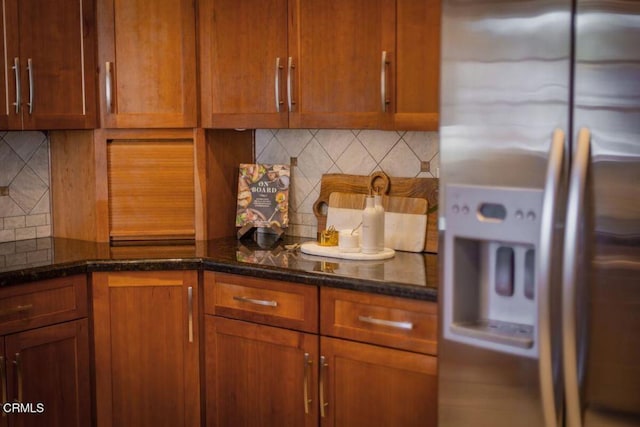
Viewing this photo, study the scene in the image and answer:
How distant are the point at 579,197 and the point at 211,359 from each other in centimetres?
168

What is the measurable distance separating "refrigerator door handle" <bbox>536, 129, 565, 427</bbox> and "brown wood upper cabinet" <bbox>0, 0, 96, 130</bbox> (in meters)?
2.06

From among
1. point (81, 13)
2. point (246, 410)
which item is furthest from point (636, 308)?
point (81, 13)

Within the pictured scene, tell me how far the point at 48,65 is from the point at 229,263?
3.49ft

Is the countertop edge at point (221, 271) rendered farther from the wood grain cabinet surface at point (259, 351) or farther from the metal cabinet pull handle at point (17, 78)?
the metal cabinet pull handle at point (17, 78)

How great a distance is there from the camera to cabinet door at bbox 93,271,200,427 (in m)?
3.17

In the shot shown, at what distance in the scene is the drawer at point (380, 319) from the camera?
8.56 ft

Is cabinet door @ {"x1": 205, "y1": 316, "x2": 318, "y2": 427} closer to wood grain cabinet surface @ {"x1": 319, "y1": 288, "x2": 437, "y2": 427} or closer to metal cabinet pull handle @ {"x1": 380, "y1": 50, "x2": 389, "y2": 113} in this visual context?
wood grain cabinet surface @ {"x1": 319, "y1": 288, "x2": 437, "y2": 427}

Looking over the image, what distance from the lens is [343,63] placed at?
10.2ft

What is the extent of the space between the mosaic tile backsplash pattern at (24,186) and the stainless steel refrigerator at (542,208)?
2107 mm

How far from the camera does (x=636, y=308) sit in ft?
6.53

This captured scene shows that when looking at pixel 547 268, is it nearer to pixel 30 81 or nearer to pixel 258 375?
pixel 258 375

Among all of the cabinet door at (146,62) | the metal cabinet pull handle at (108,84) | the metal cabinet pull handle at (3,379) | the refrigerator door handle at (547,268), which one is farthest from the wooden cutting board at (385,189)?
the metal cabinet pull handle at (3,379)

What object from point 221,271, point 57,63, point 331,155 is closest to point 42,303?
point 221,271

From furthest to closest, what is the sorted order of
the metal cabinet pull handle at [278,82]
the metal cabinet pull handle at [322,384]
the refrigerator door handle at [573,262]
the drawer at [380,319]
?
1. the metal cabinet pull handle at [278,82]
2. the metal cabinet pull handle at [322,384]
3. the drawer at [380,319]
4. the refrigerator door handle at [573,262]
